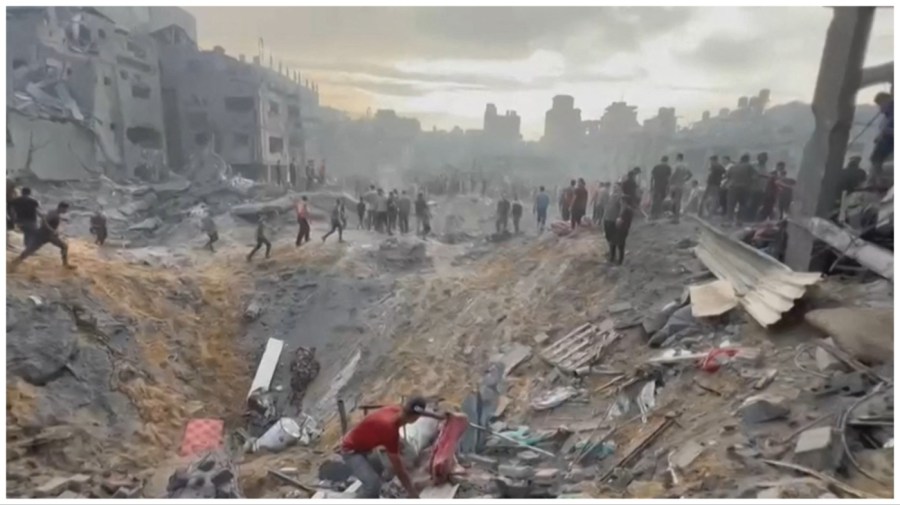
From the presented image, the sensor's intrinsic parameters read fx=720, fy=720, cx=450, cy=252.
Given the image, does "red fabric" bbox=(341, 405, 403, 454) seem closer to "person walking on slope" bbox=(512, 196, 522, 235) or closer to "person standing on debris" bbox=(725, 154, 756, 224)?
"person walking on slope" bbox=(512, 196, 522, 235)

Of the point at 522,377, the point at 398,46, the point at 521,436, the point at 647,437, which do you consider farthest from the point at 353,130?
the point at 647,437

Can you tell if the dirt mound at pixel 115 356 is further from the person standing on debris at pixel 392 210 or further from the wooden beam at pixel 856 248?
the wooden beam at pixel 856 248

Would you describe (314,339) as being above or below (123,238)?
below

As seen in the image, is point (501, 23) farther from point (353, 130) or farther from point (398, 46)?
point (353, 130)

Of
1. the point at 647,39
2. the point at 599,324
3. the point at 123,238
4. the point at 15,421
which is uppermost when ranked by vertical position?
the point at 647,39

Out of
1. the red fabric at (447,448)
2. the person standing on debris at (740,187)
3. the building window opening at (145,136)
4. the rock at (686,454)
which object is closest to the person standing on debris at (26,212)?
the building window opening at (145,136)

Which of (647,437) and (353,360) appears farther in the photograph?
(353,360)
